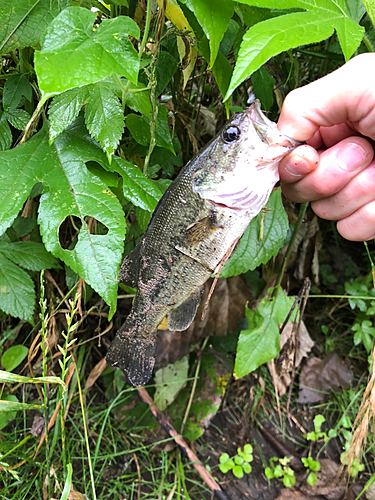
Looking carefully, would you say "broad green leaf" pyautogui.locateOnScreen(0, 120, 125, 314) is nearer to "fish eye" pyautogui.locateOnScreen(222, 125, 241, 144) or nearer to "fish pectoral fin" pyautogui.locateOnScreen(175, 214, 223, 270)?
"fish pectoral fin" pyautogui.locateOnScreen(175, 214, 223, 270)

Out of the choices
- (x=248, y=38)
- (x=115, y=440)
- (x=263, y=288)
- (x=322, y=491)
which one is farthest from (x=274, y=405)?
(x=248, y=38)

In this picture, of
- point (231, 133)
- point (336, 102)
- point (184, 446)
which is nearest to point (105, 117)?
point (231, 133)

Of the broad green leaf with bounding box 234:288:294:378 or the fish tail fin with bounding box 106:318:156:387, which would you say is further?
the broad green leaf with bounding box 234:288:294:378

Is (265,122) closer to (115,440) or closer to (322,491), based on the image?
(115,440)

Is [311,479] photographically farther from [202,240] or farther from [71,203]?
[71,203]

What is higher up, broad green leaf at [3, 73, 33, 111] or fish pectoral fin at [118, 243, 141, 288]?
broad green leaf at [3, 73, 33, 111]

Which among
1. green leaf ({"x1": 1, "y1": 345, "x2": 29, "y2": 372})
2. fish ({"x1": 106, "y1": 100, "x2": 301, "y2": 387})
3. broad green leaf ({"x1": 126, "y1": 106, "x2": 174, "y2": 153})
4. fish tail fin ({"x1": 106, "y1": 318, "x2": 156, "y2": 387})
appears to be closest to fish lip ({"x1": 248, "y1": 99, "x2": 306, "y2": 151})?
fish ({"x1": 106, "y1": 100, "x2": 301, "y2": 387})
